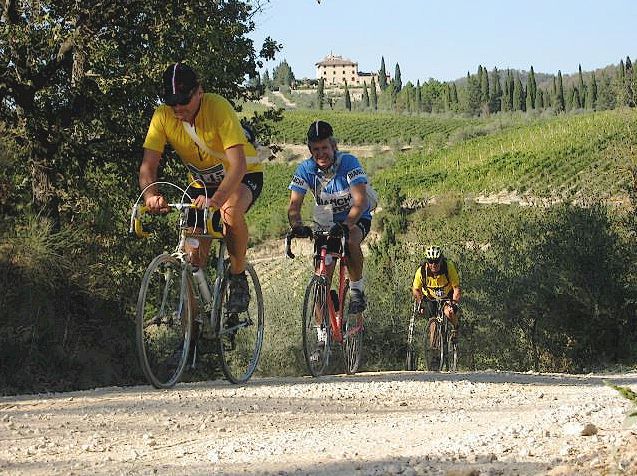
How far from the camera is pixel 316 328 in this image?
9789mm

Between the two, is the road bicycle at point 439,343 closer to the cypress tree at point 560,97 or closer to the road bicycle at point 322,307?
the road bicycle at point 322,307

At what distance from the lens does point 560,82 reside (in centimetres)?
13350

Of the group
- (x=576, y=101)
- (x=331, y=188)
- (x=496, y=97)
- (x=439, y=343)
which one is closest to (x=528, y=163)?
(x=439, y=343)

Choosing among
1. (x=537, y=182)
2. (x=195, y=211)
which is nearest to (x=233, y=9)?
(x=195, y=211)

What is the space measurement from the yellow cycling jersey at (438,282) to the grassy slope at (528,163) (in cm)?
4351

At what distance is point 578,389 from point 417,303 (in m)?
7.14

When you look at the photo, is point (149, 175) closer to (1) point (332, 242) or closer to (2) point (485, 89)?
(1) point (332, 242)

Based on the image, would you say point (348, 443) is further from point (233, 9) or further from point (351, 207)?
point (233, 9)

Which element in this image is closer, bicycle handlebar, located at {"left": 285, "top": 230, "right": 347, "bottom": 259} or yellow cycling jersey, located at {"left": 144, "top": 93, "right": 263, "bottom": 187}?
yellow cycling jersey, located at {"left": 144, "top": 93, "right": 263, "bottom": 187}

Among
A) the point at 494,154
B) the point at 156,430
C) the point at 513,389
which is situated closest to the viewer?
the point at 156,430

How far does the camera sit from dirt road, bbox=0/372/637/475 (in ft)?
14.9

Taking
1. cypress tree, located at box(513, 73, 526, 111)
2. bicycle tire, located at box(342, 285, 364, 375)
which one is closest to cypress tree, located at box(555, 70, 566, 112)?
cypress tree, located at box(513, 73, 526, 111)

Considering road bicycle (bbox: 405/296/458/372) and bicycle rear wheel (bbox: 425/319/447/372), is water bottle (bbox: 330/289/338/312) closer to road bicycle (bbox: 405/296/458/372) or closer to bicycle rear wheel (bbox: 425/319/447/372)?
road bicycle (bbox: 405/296/458/372)

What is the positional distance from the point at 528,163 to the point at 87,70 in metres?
63.0
